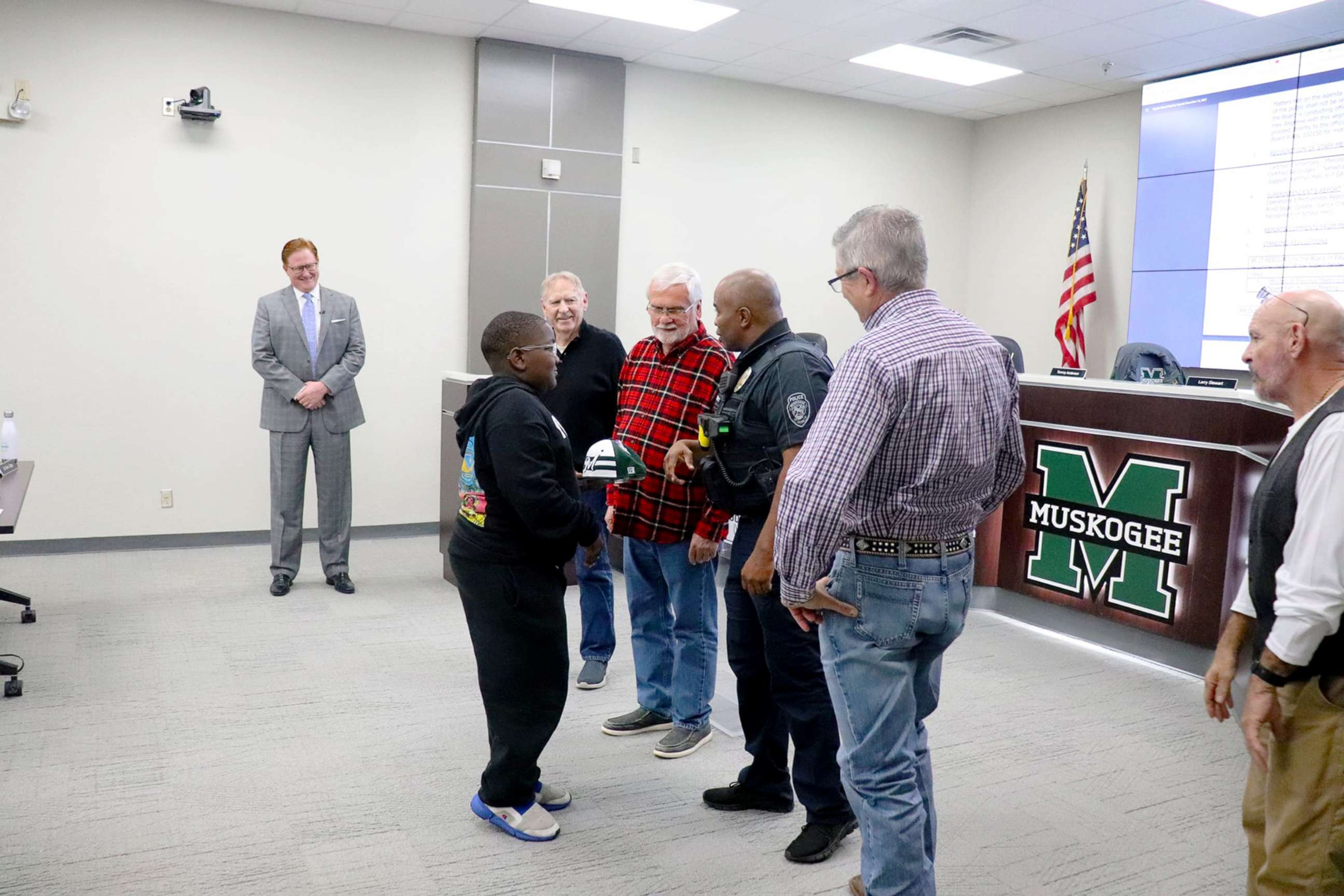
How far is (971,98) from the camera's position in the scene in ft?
26.3

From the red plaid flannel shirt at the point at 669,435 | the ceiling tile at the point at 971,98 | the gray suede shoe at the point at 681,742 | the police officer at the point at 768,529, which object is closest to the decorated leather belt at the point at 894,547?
the police officer at the point at 768,529

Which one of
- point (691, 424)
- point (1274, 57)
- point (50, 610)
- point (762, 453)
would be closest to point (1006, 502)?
point (691, 424)

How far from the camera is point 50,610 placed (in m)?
4.64

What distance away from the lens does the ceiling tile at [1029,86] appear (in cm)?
739

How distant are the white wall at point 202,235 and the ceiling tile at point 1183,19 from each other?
406 cm

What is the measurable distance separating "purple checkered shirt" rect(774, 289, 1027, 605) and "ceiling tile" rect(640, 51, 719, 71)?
18.3 feet

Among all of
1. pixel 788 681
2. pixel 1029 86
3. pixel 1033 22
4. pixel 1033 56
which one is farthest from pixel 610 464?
pixel 1029 86

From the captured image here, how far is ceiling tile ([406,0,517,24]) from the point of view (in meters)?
5.89

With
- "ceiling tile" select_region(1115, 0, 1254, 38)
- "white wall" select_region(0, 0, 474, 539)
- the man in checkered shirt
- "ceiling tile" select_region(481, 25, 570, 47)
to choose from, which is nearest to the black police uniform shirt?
the man in checkered shirt

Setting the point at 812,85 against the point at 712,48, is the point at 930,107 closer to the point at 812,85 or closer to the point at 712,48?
the point at 812,85

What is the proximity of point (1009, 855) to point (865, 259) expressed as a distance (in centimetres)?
161

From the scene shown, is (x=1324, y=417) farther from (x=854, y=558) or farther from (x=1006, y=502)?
(x=1006, y=502)

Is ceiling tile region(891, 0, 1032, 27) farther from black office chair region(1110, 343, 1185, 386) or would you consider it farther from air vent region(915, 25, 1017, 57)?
black office chair region(1110, 343, 1185, 386)

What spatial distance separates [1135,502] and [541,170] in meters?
4.30
